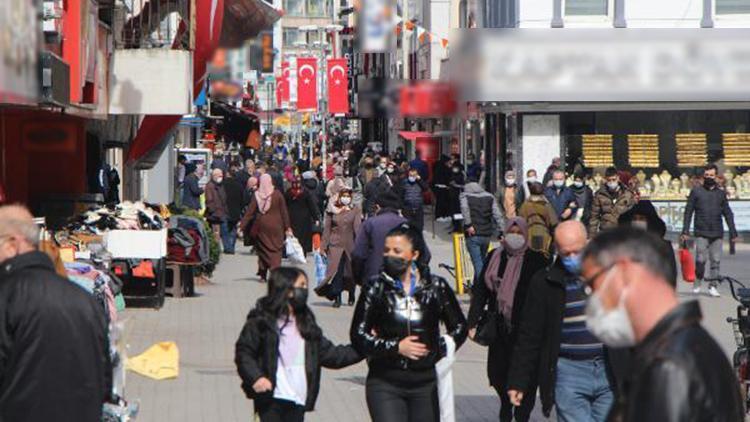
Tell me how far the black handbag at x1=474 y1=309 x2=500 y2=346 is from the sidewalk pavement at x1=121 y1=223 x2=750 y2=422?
54.2 inches

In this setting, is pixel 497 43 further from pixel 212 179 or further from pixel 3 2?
pixel 212 179

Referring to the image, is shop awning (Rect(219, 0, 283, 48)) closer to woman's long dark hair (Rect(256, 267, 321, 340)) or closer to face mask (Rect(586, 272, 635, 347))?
woman's long dark hair (Rect(256, 267, 321, 340))

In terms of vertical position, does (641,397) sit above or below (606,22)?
below

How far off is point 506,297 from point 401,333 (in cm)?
234

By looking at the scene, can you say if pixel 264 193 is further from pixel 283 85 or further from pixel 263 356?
pixel 283 85

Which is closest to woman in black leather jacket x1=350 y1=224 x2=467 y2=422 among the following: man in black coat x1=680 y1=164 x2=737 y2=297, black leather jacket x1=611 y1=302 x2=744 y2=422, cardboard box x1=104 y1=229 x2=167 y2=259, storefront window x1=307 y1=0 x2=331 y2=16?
black leather jacket x1=611 y1=302 x2=744 y2=422

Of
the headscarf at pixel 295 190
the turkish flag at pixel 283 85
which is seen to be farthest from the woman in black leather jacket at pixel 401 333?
the turkish flag at pixel 283 85

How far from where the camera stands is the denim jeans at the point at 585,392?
9.02 metres

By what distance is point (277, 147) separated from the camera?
230ft

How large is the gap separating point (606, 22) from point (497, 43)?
29.5 metres

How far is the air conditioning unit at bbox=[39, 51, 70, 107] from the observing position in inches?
522

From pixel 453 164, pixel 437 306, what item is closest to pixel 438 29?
pixel 453 164

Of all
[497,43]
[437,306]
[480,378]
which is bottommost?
[480,378]

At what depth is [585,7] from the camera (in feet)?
117
